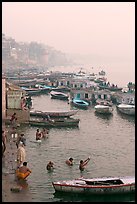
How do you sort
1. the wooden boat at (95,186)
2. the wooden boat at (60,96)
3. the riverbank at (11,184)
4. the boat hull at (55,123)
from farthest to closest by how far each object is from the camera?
1. the wooden boat at (60,96)
2. the boat hull at (55,123)
3. the wooden boat at (95,186)
4. the riverbank at (11,184)

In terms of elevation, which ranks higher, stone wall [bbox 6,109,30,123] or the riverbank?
stone wall [bbox 6,109,30,123]

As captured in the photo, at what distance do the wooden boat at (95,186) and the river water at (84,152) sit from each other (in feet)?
0.49

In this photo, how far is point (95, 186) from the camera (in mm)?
9781

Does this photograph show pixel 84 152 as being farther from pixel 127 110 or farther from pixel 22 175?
pixel 127 110

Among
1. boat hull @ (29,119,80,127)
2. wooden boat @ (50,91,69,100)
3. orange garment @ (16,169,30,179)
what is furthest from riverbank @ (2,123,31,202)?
wooden boat @ (50,91,69,100)

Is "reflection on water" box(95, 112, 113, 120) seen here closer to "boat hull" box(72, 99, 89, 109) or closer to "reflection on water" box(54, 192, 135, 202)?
"boat hull" box(72, 99, 89, 109)

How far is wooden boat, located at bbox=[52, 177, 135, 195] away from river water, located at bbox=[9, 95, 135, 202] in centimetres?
15

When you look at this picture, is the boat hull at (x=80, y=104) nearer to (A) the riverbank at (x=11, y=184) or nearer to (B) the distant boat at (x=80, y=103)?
(B) the distant boat at (x=80, y=103)

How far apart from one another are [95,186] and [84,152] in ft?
15.7

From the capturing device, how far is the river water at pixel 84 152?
1009cm

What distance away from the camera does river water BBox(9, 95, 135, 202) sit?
10.1m

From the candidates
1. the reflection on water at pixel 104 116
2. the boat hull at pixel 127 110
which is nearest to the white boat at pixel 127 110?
the boat hull at pixel 127 110

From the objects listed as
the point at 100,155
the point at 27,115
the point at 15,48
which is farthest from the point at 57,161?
the point at 15,48

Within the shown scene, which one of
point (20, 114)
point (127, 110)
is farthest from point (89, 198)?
point (127, 110)
